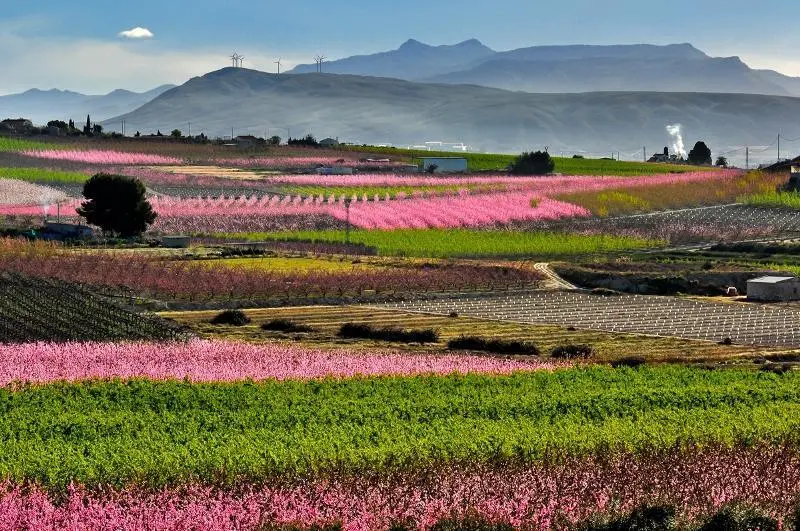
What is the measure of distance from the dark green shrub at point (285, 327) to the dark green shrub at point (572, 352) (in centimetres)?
896

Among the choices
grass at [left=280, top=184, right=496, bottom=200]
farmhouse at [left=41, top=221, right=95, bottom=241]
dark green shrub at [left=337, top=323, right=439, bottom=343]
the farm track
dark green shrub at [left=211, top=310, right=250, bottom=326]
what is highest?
grass at [left=280, top=184, right=496, bottom=200]

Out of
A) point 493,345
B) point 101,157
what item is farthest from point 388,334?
point 101,157

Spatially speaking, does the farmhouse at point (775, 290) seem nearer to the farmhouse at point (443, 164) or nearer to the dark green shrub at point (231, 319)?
the dark green shrub at point (231, 319)

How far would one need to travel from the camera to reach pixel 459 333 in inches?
2028

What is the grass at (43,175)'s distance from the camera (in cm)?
13212

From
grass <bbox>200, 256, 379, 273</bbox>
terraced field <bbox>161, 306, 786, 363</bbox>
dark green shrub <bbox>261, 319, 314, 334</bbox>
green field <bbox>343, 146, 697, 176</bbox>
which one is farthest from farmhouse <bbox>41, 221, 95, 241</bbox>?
green field <bbox>343, 146, 697, 176</bbox>

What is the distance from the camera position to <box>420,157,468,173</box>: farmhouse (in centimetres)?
17175

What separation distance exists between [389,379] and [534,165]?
132673mm

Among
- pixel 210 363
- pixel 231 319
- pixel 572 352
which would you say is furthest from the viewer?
pixel 231 319

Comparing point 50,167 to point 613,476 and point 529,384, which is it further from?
point 613,476

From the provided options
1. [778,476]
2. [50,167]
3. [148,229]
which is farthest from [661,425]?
[50,167]

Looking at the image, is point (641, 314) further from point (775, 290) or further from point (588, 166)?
point (588, 166)

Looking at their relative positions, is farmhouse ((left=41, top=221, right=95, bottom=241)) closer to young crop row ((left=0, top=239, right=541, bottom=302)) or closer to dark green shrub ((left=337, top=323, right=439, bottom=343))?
young crop row ((left=0, top=239, right=541, bottom=302))

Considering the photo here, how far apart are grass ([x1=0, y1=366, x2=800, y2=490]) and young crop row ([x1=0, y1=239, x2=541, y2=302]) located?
2450cm
